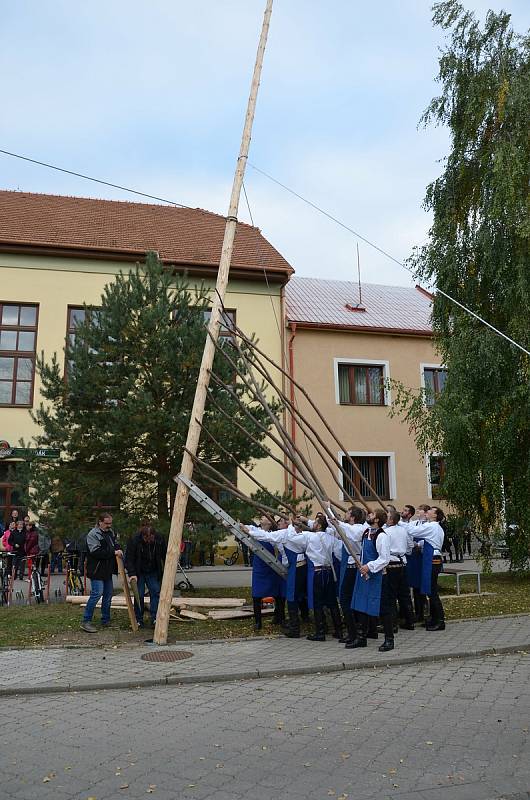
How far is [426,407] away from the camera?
16656 mm

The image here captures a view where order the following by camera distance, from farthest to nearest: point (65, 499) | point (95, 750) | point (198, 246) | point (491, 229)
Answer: point (198, 246), point (491, 229), point (65, 499), point (95, 750)

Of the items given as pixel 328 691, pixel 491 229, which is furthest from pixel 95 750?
pixel 491 229

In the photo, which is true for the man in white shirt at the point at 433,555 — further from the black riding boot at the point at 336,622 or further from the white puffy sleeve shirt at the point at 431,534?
the black riding boot at the point at 336,622

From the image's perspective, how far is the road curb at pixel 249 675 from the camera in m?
7.18

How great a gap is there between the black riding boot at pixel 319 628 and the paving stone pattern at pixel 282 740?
2.06 m

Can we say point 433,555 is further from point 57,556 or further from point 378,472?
point 378,472

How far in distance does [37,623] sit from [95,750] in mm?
6214

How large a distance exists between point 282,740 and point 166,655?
3.65 metres

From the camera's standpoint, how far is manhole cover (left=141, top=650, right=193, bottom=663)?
8.50 metres

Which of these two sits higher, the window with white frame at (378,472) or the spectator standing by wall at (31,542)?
the window with white frame at (378,472)

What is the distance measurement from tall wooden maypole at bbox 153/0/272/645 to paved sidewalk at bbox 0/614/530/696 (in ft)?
2.32

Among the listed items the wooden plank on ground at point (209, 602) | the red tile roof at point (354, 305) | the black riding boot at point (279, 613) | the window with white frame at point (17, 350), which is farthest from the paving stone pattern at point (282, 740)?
the red tile roof at point (354, 305)

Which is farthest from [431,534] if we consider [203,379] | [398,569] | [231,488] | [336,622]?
[203,379]

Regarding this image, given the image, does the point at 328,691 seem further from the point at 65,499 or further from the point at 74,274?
the point at 74,274
